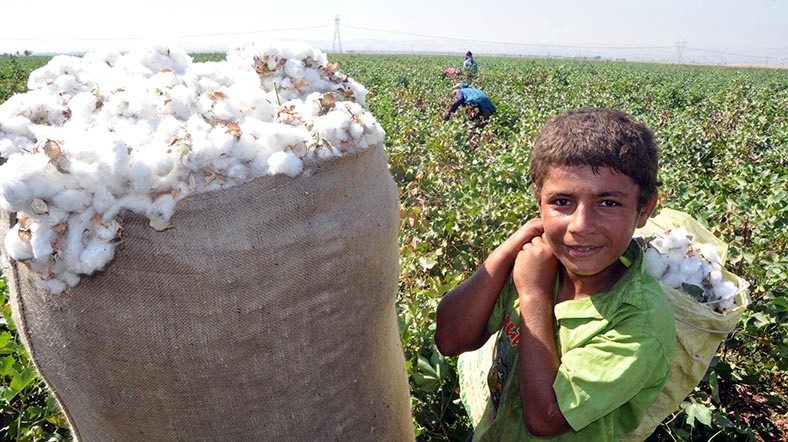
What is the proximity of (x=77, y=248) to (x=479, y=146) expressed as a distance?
17.9 ft

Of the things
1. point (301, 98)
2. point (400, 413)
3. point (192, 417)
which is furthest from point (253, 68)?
point (400, 413)

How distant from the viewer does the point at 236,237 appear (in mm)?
994

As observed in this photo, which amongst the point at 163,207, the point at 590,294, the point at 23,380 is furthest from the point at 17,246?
the point at 590,294

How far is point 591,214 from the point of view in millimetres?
1216

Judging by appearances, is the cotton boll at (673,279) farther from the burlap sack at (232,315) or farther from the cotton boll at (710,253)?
the burlap sack at (232,315)

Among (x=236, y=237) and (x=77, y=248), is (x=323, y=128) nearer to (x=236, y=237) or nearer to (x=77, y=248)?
(x=236, y=237)

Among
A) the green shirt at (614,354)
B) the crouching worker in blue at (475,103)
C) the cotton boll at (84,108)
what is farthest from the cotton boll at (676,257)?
the crouching worker in blue at (475,103)

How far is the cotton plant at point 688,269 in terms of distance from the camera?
1.46 meters

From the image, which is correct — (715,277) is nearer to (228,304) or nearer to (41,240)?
(228,304)

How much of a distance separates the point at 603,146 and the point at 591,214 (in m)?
0.14

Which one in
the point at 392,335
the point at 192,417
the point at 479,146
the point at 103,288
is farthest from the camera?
the point at 479,146

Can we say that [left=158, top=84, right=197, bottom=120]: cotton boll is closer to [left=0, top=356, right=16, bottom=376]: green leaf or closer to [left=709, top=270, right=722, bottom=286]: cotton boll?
[left=0, top=356, right=16, bottom=376]: green leaf

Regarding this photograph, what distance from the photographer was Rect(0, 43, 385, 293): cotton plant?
2.94 feet

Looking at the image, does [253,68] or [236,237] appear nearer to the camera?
[236,237]
